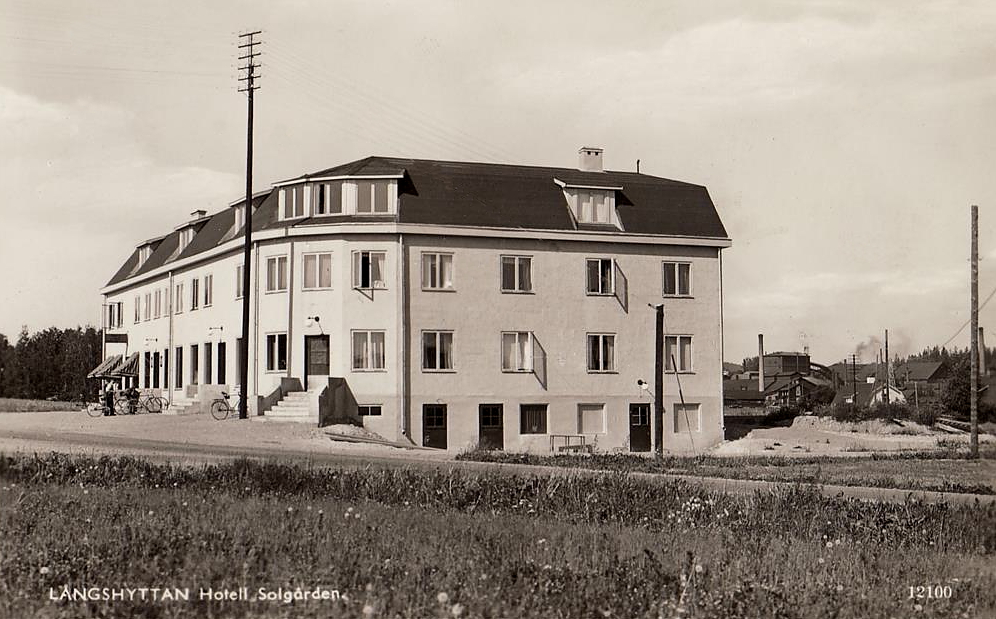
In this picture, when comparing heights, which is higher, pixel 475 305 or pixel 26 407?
pixel 475 305

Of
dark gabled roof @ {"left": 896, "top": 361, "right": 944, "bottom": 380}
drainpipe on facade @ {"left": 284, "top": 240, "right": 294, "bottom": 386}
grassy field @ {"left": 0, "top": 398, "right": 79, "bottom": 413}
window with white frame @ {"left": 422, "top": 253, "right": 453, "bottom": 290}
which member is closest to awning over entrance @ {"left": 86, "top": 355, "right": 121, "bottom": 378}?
grassy field @ {"left": 0, "top": 398, "right": 79, "bottom": 413}

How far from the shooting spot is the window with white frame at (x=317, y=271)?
147 ft

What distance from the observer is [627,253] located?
48.1 metres

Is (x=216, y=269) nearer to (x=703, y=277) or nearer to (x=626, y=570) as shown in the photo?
(x=703, y=277)

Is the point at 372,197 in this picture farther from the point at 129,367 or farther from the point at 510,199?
the point at 129,367

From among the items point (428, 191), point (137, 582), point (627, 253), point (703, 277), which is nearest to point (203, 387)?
point (428, 191)

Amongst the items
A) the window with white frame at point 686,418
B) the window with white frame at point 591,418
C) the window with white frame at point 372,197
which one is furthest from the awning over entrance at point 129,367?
the window with white frame at point 686,418

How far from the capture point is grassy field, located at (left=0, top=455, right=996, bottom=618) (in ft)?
26.8

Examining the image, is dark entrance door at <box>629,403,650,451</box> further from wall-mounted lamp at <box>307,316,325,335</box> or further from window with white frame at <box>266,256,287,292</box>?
window with white frame at <box>266,256,287,292</box>

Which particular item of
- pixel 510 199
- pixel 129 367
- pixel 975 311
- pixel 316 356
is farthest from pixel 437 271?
pixel 129 367

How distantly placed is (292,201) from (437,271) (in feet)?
21.9

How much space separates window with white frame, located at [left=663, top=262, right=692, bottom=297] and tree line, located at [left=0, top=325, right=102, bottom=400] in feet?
146

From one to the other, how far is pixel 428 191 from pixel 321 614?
39448 millimetres

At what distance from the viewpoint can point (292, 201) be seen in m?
46.4
